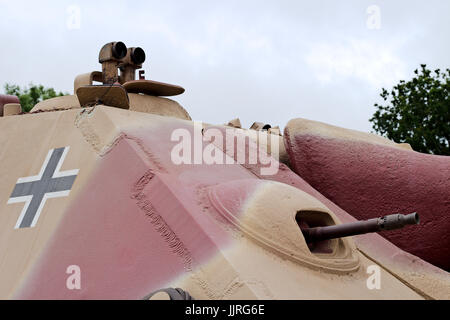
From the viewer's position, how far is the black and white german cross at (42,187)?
4.05 meters

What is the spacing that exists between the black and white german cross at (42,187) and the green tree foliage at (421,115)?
15092 mm

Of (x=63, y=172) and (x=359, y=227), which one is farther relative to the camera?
(x=63, y=172)

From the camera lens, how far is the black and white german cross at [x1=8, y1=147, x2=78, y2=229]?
13.3ft

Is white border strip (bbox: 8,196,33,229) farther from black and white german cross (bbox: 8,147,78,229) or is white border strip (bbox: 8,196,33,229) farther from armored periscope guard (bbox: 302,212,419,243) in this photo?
armored periscope guard (bbox: 302,212,419,243)

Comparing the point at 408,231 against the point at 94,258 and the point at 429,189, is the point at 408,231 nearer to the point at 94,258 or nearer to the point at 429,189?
the point at 429,189

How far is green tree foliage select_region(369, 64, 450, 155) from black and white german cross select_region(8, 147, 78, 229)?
15.1m

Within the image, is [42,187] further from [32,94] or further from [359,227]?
[32,94]

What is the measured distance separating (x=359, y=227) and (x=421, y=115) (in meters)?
15.8

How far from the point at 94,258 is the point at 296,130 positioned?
7.61 ft

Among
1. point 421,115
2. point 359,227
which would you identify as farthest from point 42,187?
point 421,115

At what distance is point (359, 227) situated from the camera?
345 centimetres
